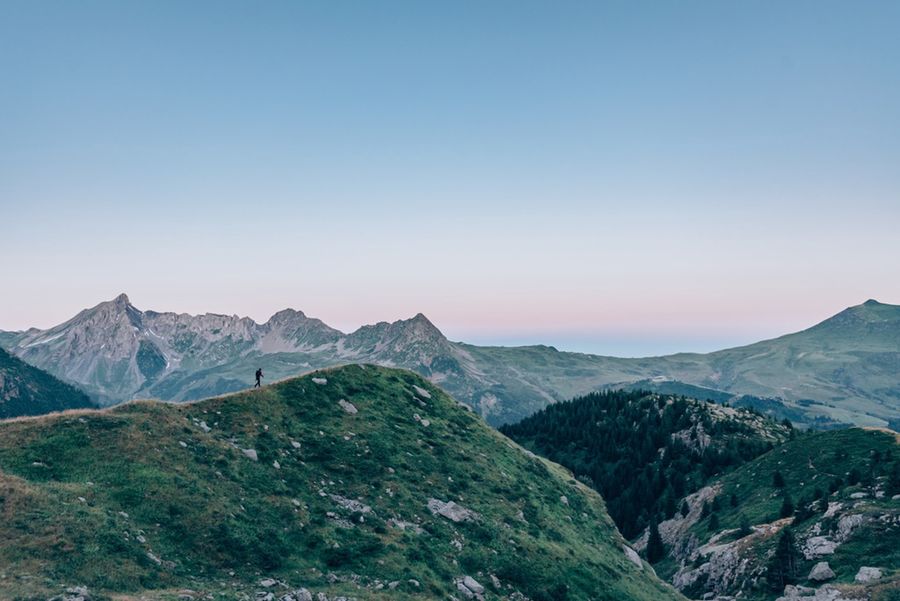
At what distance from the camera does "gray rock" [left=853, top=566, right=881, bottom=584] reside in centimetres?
6299

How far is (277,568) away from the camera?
145 ft

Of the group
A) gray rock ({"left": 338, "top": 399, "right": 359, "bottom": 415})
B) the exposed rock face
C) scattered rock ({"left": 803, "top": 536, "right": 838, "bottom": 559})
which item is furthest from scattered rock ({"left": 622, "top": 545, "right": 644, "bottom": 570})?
gray rock ({"left": 338, "top": 399, "right": 359, "bottom": 415})

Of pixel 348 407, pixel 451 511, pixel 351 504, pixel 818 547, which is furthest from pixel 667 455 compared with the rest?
pixel 351 504

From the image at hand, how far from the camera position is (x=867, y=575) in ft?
211

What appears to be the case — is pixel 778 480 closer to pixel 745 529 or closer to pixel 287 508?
pixel 745 529

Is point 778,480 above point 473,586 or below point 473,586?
below

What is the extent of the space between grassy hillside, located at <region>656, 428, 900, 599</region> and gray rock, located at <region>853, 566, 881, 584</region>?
896mm

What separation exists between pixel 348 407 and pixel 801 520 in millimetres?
73995

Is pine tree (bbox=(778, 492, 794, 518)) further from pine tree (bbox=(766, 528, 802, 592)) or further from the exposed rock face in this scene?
the exposed rock face

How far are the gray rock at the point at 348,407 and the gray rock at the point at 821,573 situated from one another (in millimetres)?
63939

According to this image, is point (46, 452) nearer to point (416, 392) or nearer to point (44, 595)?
point (44, 595)

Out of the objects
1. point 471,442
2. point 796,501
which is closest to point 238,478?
point 471,442

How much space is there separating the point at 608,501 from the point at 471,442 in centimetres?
9454

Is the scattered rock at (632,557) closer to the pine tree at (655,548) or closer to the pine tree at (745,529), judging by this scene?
the pine tree at (745,529)
